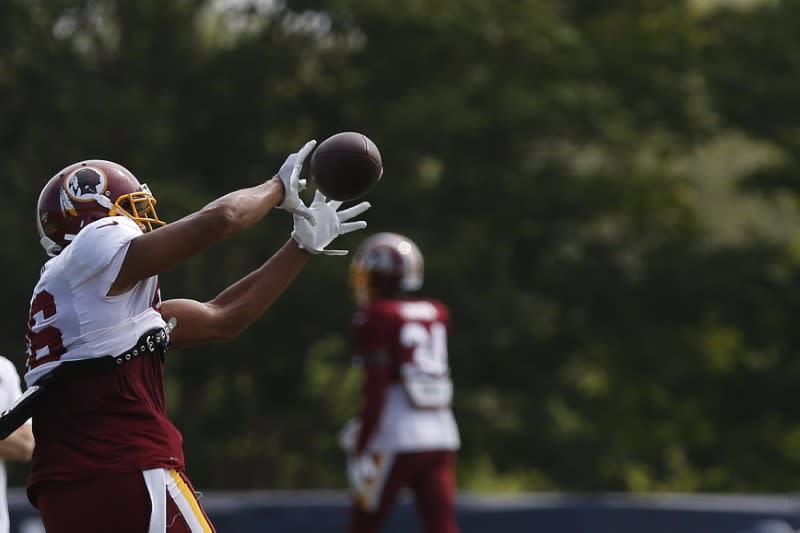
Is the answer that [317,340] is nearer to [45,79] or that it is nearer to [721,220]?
[45,79]

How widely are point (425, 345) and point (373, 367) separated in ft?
1.20

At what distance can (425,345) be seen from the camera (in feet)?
30.5

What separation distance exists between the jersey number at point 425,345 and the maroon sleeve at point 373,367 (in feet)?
0.41

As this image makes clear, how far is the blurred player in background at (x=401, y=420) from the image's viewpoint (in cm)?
916

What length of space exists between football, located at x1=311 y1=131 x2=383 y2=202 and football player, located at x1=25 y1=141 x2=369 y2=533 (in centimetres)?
28

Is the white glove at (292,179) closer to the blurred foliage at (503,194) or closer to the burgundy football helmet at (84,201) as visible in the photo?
the burgundy football helmet at (84,201)

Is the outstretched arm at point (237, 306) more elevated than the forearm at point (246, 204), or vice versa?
the forearm at point (246, 204)

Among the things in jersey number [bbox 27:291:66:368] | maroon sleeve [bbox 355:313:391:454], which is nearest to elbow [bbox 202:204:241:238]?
jersey number [bbox 27:291:66:368]

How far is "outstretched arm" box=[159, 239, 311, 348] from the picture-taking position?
449 centimetres

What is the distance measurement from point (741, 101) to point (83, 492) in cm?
1891

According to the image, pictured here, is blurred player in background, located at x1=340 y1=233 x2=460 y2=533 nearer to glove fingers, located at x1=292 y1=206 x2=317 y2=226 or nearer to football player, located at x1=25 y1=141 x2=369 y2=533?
glove fingers, located at x1=292 y1=206 x2=317 y2=226

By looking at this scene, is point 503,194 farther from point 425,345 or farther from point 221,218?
point 221,218

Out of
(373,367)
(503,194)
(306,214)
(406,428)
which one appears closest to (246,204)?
(306,214)

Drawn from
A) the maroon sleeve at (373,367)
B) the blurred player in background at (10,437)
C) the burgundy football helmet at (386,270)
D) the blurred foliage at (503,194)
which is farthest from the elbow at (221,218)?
the blurred foliage at (503,194)
